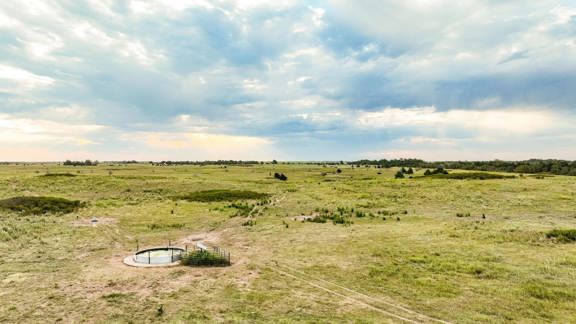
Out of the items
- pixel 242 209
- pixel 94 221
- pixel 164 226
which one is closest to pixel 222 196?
pixel 242 209

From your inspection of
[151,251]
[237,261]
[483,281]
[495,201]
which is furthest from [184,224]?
[495,201]

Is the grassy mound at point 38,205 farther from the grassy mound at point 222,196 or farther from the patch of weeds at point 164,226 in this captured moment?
the grassy mound at point 222,196

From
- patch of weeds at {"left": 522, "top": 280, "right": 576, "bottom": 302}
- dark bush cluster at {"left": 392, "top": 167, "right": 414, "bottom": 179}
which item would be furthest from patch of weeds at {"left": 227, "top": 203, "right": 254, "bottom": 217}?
dark bush cluster at {"left": 392, "top": 167, "right": 414, "bottom": 179}

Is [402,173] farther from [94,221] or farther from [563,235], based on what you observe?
[94,221]

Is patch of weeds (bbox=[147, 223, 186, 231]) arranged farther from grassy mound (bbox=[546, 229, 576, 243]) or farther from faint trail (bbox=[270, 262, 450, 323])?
grassy mound (bbox=[546, 229, 576, 243])

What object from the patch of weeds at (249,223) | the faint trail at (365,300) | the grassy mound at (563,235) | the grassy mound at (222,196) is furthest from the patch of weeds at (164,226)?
the grassy mound at (563,235)

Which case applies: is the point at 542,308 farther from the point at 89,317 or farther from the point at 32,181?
the point at 32,181
